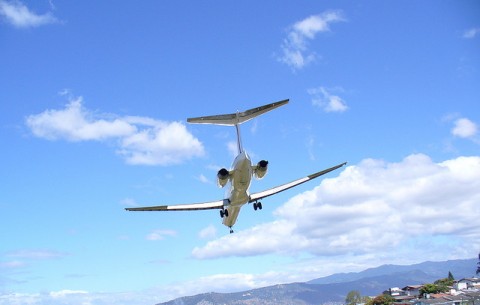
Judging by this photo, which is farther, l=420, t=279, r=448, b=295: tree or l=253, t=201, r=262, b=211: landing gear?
l=420, t=279, r=448, b=295: tree

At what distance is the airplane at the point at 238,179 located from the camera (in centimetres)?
4122

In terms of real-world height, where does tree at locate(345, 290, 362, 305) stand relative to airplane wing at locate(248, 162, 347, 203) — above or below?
below

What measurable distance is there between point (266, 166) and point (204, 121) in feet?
20.9

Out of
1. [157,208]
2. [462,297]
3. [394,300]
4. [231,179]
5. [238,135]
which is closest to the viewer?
[231,179]

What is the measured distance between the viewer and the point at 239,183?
42.5 metres

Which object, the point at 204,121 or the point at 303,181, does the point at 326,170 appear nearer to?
the point at 303,181

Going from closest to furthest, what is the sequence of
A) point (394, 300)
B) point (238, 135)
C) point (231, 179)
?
point (231, 179), point (238, 135), point (394, 300)

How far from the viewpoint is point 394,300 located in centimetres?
15238

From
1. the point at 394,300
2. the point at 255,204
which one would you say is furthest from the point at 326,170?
the point at 394,300

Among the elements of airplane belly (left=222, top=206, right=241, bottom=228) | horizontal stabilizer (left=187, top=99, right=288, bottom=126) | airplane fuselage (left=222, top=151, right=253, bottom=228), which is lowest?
airplane belly (left=222, top=206, right=241, bottom=228)

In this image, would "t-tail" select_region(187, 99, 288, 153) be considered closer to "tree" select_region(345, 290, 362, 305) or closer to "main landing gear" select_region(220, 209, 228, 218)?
"main landing gear" select_region(220, 209, 228, 218)

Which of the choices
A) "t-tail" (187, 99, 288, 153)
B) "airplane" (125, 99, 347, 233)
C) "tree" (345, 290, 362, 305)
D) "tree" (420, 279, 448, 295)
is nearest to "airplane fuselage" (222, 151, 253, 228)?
"airplane" (125, 99, 347, 233)

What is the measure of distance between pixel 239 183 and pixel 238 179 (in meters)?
0.78

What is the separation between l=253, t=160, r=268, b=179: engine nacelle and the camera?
4269 centimetres
